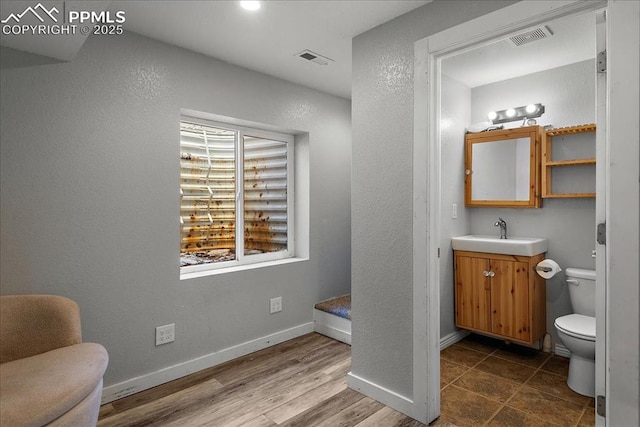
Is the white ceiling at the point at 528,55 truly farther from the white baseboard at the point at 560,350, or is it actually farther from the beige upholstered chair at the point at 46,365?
the beige upholstered chair at the point at 46,365

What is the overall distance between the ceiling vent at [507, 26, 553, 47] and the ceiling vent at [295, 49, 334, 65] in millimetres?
1287

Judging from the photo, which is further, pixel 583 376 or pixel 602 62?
pixel 583 376

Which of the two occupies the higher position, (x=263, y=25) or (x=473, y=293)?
(x=263, y=25)

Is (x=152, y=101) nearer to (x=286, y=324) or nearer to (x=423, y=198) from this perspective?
(x=423, y=198)

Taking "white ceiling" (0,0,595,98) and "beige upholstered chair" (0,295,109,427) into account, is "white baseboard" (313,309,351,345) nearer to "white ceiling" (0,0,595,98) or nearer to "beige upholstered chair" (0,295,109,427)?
"beige upholstered chair" (0,295,109,427)

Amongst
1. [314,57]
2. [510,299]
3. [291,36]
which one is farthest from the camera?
[510,299]

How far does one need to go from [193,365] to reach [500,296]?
2.46m

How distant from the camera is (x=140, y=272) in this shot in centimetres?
237

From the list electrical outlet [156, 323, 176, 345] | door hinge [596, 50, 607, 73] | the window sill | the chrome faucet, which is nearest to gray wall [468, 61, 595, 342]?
the chrome faucet

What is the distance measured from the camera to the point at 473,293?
3.07 metres

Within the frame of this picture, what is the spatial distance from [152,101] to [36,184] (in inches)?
33.9

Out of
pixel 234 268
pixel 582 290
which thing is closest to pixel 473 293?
pixel 582 290

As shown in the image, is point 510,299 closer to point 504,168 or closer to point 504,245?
point 504,245

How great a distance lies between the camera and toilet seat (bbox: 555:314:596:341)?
2289 mm
